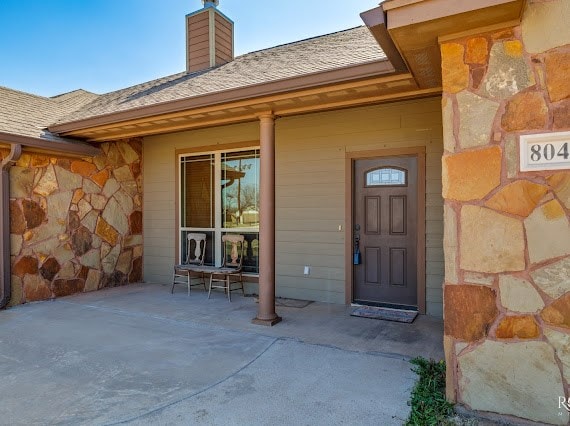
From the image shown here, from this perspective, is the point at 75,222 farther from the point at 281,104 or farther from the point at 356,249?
the point at 356,249

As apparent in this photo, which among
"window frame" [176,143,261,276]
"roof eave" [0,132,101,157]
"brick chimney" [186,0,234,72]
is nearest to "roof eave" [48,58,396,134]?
"roof eave" [0,132,101,157]

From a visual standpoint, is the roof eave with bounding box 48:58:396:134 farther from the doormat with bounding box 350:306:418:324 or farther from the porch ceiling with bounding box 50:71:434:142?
the doormat with bounding box 350:306:418:324

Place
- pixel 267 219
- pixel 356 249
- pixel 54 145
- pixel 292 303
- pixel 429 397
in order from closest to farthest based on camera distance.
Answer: pixel 429 397
pixel 267 219
pixel 356 249
pixel 292 303
pixel 54 145

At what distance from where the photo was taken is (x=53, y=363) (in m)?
3.20

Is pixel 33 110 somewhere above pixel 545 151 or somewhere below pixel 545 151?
above

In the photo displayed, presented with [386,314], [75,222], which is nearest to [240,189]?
[75,222]

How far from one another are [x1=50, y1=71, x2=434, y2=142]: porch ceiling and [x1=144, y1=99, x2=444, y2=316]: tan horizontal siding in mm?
680

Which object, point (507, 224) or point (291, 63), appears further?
point (291, 63)


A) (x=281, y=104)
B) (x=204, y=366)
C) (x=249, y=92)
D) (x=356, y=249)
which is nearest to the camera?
(x=204, y=366)

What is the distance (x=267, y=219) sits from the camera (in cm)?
422

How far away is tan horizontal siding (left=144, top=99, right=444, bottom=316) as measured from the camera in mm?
4465

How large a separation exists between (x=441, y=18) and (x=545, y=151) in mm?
940

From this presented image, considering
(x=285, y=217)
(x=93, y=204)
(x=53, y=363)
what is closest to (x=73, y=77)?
(x=93, y=204)

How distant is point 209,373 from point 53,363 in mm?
1314
